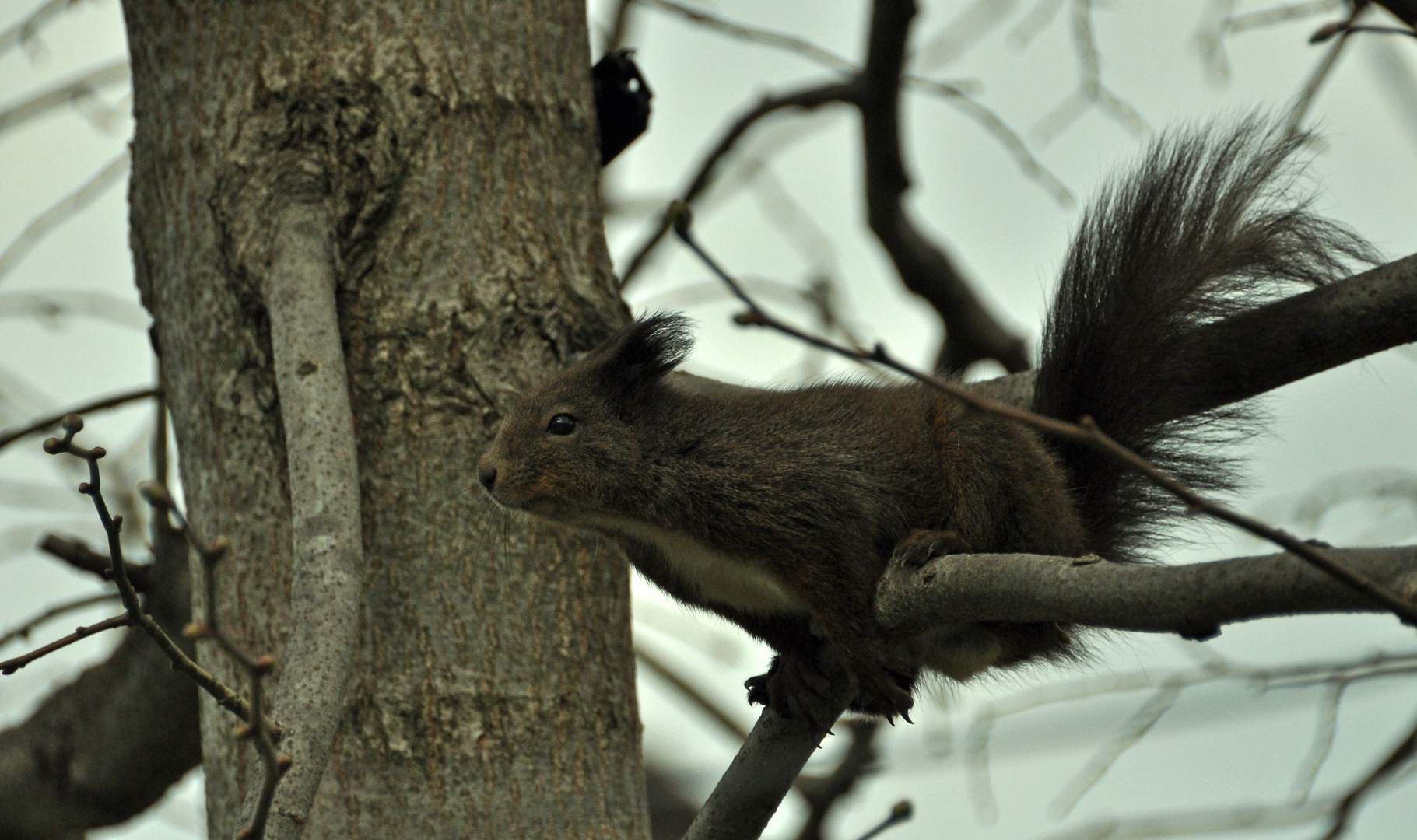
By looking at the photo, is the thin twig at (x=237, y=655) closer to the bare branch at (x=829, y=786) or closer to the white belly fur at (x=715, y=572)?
the white belly fur at (x=715, y=572)

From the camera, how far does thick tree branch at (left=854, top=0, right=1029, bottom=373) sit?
12.5ft

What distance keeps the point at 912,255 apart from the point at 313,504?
2451 mm

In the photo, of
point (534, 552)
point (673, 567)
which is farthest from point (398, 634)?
point (673, 567)

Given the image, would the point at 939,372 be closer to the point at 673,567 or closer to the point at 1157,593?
the point at 673,567

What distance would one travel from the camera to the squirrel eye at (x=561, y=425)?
8.36ft

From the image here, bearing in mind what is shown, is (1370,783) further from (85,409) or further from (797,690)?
(85,409)

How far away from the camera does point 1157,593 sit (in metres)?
1.21

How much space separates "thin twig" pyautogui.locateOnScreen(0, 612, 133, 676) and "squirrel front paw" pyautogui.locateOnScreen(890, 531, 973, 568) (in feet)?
3.79

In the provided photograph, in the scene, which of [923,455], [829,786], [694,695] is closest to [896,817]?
[923,455]

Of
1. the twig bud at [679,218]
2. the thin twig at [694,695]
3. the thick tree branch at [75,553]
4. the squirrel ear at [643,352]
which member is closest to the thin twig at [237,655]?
the twig bud at [679,218]

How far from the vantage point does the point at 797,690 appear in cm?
213

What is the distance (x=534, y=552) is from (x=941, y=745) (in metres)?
0.80

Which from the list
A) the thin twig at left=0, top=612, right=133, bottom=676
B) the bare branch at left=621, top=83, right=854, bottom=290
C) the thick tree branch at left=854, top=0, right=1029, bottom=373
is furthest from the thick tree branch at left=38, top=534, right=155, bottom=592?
the thick tree branch at left=854, top=0, right=1029, bottom=373

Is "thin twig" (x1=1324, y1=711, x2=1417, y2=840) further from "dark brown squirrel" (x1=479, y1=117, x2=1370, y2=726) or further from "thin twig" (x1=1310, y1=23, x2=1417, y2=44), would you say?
"thin twig" (x1=1310, y1=23, x2=1417, y2=44)
